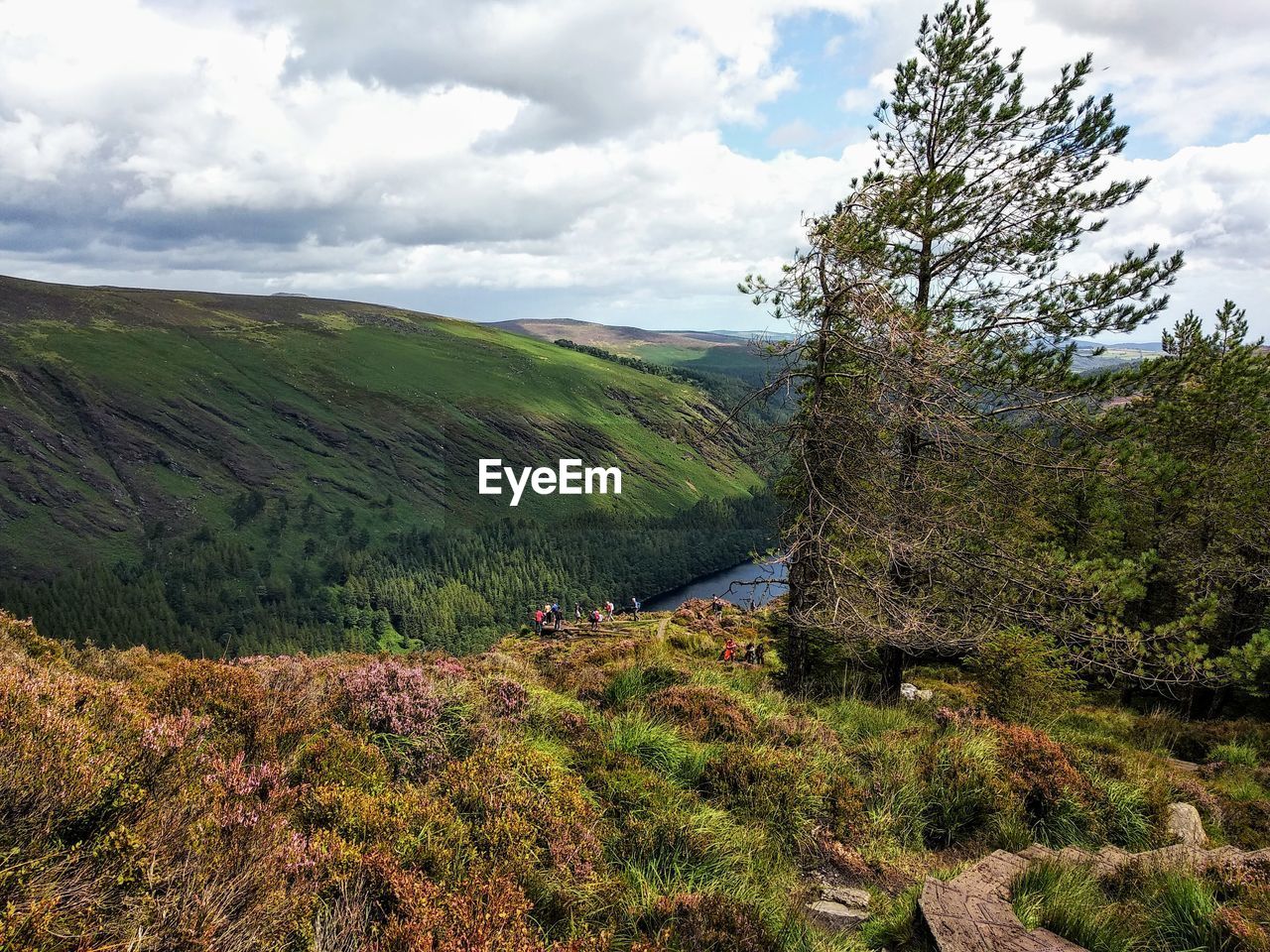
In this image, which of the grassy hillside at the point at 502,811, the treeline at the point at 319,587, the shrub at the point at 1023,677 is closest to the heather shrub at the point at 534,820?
the grassy hillside at the point at 502,811

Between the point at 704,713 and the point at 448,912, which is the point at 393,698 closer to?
the point at 448,912

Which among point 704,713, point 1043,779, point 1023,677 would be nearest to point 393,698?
point 704,713

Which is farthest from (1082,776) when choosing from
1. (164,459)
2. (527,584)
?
(164,459)

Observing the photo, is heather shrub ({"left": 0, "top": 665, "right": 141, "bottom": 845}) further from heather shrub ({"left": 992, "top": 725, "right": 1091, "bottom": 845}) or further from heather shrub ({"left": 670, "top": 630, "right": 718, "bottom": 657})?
heather shrub ({"left": 670, "top": 630, "right": 718, "bottom": 657})

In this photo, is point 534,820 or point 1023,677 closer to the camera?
point 534,820

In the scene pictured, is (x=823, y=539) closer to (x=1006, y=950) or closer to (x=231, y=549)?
(x=1006, y=950)
